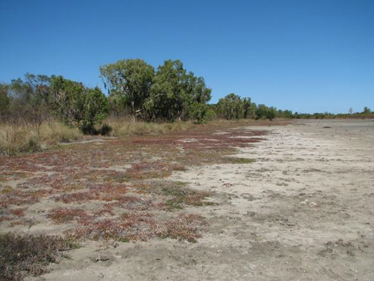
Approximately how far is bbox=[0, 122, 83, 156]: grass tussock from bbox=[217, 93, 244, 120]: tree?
6986 cm

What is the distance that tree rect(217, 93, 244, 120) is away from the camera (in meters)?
90.0

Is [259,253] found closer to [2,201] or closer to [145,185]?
[145,185]

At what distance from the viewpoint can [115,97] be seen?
4050 cm

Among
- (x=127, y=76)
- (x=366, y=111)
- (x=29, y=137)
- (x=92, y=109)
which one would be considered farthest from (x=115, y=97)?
(x=366, y=111)

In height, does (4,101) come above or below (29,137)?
above

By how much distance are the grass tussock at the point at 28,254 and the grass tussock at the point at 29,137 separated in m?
12.8

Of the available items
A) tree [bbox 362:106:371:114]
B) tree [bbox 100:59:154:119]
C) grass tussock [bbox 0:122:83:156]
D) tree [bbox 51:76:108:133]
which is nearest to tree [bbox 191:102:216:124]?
tree [bbox 100:59:154:119]

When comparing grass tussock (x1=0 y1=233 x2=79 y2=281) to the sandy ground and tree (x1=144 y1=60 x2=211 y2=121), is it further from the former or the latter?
tree (x1=144 y1=60 x2=211 y2=121)

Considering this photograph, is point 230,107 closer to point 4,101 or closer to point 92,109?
point 92,109

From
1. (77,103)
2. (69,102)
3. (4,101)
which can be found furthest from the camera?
(69,102)

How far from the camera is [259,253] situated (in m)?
4.43

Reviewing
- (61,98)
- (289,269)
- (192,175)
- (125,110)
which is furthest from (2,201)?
(125,110)

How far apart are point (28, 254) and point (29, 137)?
1519 cm

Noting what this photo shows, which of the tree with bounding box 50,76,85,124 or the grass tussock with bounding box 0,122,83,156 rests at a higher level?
the tree with bounding box 50,76,85,124
